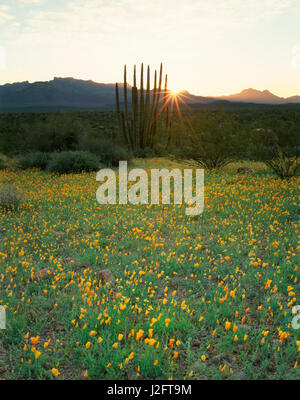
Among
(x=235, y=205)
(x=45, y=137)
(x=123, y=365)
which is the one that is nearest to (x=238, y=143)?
(x=235, y=205)

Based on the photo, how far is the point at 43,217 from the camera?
7.89 metres

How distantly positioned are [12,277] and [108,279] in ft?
4.85

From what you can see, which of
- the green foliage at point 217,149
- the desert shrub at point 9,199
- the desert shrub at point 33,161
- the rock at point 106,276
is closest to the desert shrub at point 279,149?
the green foliage at point 217,149

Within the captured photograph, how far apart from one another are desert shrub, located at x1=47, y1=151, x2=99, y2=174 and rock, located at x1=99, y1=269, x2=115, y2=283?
1050cm

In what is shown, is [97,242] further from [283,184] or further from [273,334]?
[283,184]

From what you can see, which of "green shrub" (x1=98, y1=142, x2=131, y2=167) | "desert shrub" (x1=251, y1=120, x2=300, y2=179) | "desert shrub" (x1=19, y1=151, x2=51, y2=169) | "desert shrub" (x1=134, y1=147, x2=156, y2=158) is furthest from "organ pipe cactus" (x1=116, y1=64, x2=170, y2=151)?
"desert shrub" (x1=251, y1=120, x2=300, y2=179)

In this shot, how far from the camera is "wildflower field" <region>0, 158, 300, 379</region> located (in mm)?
3117

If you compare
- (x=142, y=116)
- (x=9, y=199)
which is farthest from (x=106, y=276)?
(x=142, y=116)

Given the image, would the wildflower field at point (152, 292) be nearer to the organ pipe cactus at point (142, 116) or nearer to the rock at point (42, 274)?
the rock at point (42, 274)

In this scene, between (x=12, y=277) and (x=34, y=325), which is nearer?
(x=34, y=325)

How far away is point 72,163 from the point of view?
49.0 ft

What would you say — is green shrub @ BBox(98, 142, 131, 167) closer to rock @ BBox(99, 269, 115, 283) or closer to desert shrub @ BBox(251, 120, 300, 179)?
desert shrub @ BBox(251, 120, 300, 179)

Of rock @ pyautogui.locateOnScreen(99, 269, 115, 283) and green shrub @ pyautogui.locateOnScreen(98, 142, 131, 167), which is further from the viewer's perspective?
green shrub @ pyautogui.locateOnScreen(98, 142, 131, 167)

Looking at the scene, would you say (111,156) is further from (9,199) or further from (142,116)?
(9,199)
